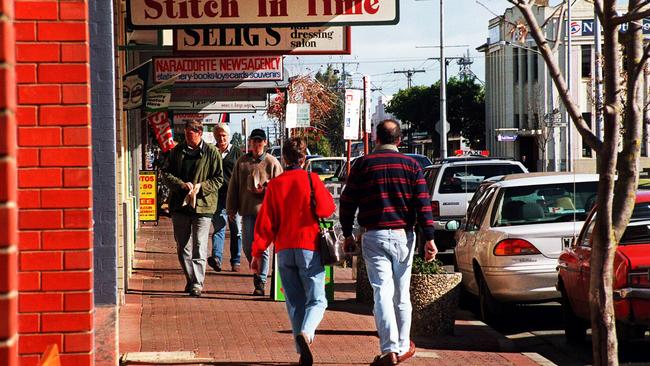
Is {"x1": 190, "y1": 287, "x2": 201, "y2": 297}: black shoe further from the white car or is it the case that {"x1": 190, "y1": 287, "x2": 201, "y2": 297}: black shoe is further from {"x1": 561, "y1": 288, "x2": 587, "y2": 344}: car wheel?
{"x1": 561, "y1": 288, "x2": 587, "y2": 344}: car wheel

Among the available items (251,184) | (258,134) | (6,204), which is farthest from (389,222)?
(6,204)

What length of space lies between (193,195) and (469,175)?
9.66 m

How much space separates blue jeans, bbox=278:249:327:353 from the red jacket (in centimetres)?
8

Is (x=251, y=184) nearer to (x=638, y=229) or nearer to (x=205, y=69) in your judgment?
(x=205, y=69)

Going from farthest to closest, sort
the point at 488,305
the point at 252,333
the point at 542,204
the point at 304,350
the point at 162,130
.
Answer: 1. the point at 162,130
2. the point at 542,204
3. the point at 488,305
4. the point at 252,333
5. the point at 304,350

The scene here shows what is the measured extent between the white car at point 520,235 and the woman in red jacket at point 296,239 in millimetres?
2911

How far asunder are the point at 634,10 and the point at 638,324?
3.25 m

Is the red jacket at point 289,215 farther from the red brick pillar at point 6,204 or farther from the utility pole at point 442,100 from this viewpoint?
the utility pole at point 442,100

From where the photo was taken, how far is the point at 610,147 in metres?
5.99

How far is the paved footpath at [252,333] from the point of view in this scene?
8.76m

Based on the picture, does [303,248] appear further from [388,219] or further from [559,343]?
[559,343]

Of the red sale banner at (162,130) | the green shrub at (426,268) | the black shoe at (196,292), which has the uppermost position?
the red sale banner at (162,130)

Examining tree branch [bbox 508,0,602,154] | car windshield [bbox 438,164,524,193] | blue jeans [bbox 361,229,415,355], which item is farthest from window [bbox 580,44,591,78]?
tree branch [bbox 508,0,602,154]

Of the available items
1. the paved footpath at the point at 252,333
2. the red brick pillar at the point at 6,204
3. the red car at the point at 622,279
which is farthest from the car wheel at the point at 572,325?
the red brick pillar at the point at 6,204
